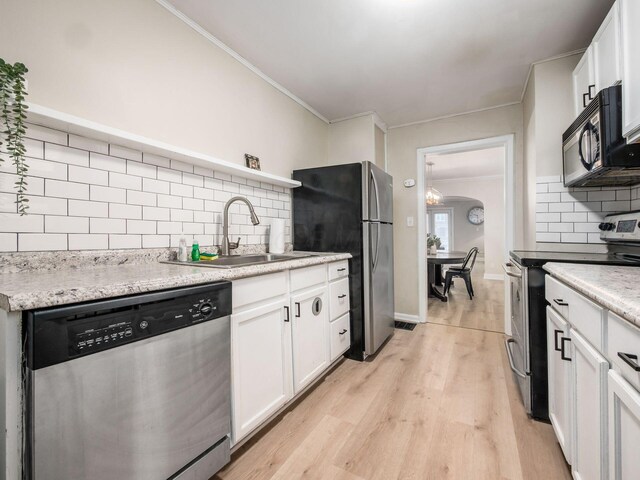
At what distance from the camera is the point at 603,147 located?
1.44 metres

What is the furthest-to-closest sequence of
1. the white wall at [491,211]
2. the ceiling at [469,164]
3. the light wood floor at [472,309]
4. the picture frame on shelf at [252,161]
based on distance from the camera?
the white wall at [491,211]
the ceiling at [469,164]
the light wood floor at [472,309]
the picture frame on shelf at [252,161]

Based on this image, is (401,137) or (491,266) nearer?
(401,137)

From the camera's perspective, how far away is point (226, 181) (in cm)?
205

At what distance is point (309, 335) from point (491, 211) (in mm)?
6603

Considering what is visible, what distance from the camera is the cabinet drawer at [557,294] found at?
1.19 metres

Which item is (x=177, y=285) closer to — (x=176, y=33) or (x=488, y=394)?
(x=176, y=33)

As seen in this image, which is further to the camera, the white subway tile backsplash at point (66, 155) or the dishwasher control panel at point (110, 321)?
the white subway tile backsplash at point (66, 155)

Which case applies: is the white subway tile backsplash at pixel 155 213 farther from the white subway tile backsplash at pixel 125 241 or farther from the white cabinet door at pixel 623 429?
the white cabinet door at pixel 623 429

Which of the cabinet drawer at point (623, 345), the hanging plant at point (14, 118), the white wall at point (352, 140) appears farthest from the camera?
the white wall at point (352, 140)

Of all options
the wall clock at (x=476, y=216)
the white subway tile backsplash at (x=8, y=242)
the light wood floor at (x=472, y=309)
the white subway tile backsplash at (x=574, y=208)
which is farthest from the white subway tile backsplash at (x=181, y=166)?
the wall clock at (x=476, y=216)

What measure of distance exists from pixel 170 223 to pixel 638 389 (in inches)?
76.9

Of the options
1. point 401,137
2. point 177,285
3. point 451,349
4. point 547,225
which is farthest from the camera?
point 401,137

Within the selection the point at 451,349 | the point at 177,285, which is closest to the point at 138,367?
the point at 177,285

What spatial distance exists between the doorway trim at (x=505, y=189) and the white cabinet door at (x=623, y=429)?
2208 mm
